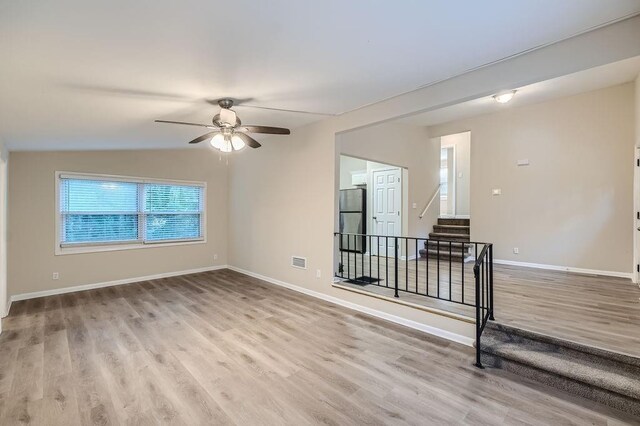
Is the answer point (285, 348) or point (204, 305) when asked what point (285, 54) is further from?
point (204, 305)

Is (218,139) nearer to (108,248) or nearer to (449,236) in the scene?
(108,248)

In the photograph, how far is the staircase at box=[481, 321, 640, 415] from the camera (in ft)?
6.92

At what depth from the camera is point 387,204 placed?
6.95 m

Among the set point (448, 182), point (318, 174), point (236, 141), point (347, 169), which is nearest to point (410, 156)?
point (347, 169)

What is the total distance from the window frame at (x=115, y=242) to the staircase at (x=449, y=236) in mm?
4959

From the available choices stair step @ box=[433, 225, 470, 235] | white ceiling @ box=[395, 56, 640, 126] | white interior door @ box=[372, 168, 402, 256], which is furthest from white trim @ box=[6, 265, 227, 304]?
white ceiling @ box=[395, 56, 640, 126]

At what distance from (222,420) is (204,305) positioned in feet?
8.38

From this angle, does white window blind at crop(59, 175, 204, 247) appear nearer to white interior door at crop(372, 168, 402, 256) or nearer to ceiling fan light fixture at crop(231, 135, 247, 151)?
ceiling fan light fixture at crop(231, 135, 247, 151)

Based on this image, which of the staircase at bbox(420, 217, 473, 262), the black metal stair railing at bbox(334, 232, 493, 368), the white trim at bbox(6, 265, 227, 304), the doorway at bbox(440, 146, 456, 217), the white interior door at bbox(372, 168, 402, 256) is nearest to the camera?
the black metal stair railing at bbox(334, 232, 493, 368)

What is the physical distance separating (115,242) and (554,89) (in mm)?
8055

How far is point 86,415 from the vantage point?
1984 mm

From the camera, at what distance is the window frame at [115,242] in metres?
4.77

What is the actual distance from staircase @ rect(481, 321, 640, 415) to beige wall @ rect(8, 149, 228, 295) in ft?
18.8

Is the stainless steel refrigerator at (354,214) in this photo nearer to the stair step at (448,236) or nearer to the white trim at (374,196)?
the white trim at (374,196)
